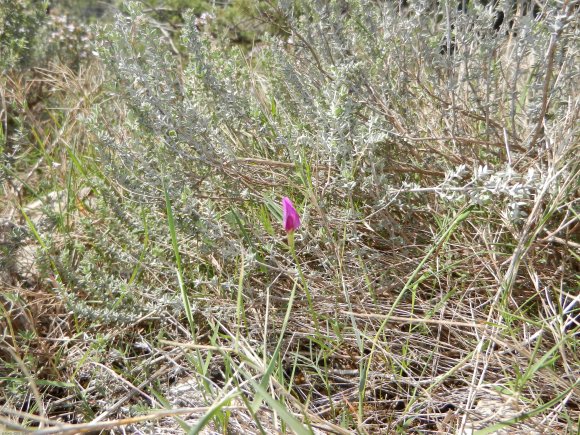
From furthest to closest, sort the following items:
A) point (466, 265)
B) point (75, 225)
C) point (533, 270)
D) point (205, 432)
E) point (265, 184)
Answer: point (75, 225) < point (265, 184) < point (466, 265) < point (533, 270) < point (205, 432)

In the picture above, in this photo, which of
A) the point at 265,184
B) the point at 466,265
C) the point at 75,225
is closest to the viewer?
the point at 466,265

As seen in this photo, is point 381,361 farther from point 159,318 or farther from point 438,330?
point 159,318

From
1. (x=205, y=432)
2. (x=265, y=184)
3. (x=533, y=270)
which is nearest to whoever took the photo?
(x=205, y=432)

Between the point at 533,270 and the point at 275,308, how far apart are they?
2.31ft

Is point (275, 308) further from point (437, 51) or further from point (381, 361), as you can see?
point (437, 51)

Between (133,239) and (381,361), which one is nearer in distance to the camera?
(381,361)

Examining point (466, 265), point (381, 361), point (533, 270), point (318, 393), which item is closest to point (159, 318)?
point (318, 393)

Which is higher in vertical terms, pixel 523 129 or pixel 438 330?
pixel 523 129

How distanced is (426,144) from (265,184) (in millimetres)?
502

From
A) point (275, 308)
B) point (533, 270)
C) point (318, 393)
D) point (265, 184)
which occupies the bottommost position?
point (318, 393)

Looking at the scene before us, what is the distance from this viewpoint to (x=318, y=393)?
1545 millimetres

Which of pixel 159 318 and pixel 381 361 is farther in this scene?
pixel 159 318

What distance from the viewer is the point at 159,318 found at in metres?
1.72

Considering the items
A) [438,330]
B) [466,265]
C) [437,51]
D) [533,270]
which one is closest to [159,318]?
[438,330]
